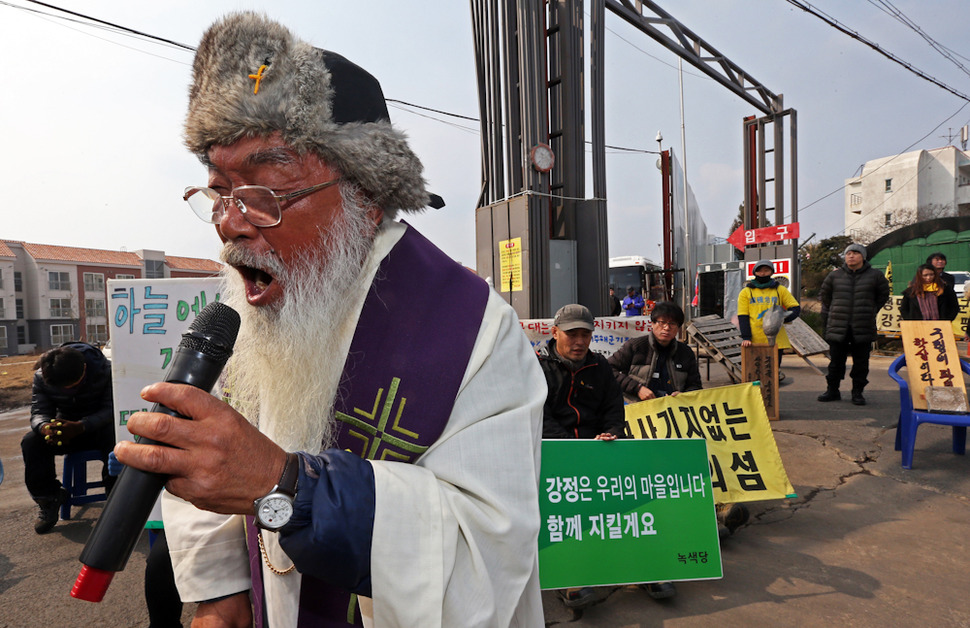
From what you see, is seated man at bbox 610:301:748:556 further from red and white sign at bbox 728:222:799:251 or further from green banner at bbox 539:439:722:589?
red and white sign at bbox 728:222:799:251

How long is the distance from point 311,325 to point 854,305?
23.3 feet

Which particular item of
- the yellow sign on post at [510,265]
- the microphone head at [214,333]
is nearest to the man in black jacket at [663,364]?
the yellow sign on post at [510,265]

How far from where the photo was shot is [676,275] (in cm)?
1461

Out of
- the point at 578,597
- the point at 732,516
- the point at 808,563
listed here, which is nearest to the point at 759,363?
the point at 732,516

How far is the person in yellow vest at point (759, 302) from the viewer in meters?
6.64

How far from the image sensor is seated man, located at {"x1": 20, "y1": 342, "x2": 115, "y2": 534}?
4.10 meters

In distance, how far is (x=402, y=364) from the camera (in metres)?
1.03

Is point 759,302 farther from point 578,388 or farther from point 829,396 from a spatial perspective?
Result: point 578,388

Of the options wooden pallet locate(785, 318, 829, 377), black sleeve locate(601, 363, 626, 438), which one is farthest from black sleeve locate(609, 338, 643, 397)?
wooden pallet locate(785, 318, 829, 377)

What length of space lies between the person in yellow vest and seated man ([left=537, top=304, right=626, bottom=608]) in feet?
12.6

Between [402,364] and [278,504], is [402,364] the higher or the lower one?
the higher one

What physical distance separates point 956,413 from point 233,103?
5.60 m

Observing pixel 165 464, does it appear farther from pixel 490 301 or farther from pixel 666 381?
pixel 666 381

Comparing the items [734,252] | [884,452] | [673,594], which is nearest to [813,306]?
[734,252]
